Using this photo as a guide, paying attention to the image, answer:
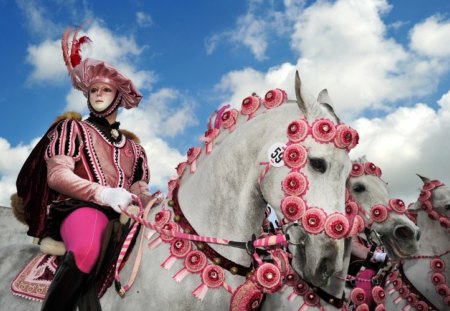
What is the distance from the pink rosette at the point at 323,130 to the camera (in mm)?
2998

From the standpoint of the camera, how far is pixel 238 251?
10.6 feet

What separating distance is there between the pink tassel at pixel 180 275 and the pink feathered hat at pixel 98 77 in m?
2.13

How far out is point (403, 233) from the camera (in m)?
6.41

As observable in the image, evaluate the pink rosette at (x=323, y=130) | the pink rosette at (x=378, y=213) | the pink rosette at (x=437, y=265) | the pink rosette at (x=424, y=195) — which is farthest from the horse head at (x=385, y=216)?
the pink rosette at (x=323, y=130)

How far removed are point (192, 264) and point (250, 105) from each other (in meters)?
1.32

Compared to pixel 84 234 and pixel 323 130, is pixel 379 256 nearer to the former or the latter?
pixel 323 130

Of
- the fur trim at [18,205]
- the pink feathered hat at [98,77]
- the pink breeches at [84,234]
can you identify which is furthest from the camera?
the fur trim at [18,205]

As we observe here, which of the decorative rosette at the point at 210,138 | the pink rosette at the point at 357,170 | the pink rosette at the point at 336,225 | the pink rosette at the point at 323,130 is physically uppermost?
the pink rosette at the point at 357,170

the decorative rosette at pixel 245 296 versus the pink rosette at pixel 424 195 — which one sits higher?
the pink rosette at pixel 424 195

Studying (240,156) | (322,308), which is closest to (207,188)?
(240,156)

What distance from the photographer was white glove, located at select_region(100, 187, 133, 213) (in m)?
3.39

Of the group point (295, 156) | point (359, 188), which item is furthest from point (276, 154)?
point (359, 188)

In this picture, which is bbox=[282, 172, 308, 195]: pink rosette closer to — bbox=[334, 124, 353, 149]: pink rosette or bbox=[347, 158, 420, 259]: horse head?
bbox=[334, 124, 353, 149]: pink rosette

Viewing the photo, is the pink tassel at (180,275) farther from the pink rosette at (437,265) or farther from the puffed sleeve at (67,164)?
the pink rosette at (437,265)
